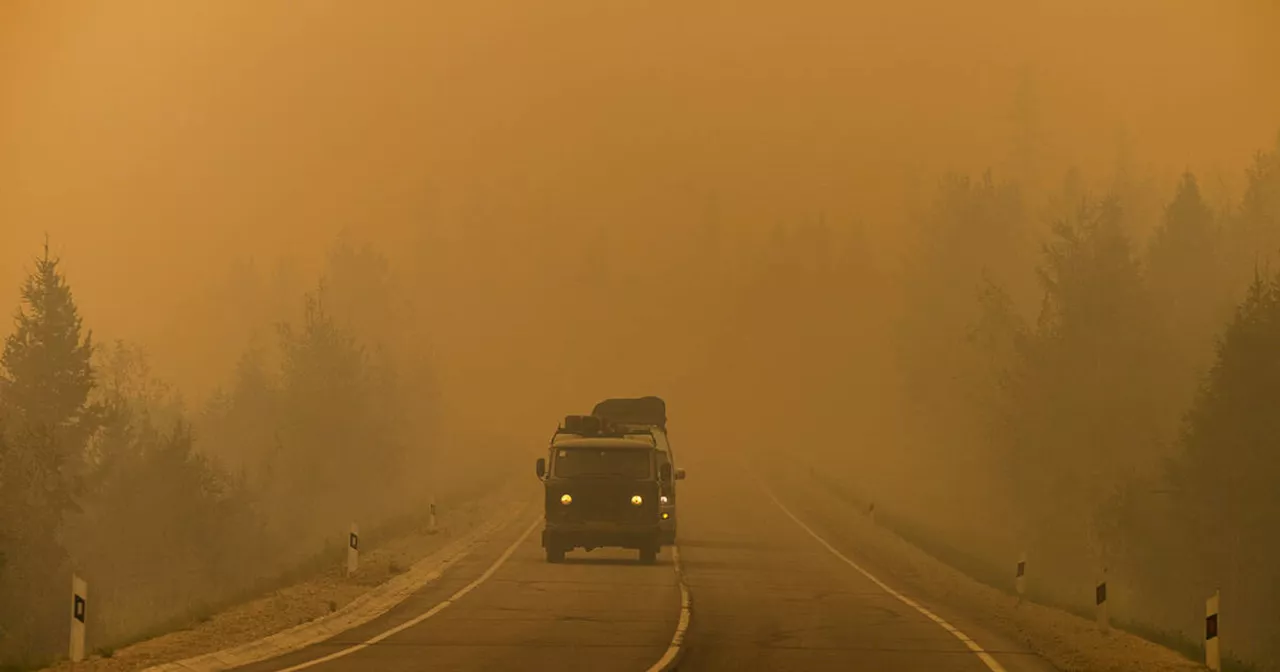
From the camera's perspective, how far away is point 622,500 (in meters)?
35.8

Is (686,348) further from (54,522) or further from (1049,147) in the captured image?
(54,522)

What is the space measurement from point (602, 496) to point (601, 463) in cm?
99

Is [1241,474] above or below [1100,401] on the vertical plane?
below

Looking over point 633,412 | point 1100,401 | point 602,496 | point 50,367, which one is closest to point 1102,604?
point 602,496

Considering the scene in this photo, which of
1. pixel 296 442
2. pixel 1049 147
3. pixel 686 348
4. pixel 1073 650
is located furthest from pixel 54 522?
pixel 686 348

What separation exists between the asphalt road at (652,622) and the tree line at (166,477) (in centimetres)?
551

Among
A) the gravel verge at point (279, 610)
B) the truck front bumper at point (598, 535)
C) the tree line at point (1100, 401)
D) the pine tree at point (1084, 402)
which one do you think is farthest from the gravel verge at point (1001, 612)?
the gravel verge at point (279, 610)

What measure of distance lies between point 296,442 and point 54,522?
20.0m

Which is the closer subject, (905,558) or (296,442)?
(905,558)

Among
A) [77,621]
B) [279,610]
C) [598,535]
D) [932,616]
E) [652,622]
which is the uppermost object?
[77,621]

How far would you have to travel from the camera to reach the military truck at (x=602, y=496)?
3575 centimetres

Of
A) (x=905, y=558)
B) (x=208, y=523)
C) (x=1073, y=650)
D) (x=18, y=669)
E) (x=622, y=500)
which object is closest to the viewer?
(x=18, y=669)

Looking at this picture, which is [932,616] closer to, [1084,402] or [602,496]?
[602,496]

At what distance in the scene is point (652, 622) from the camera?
24.6 metres
